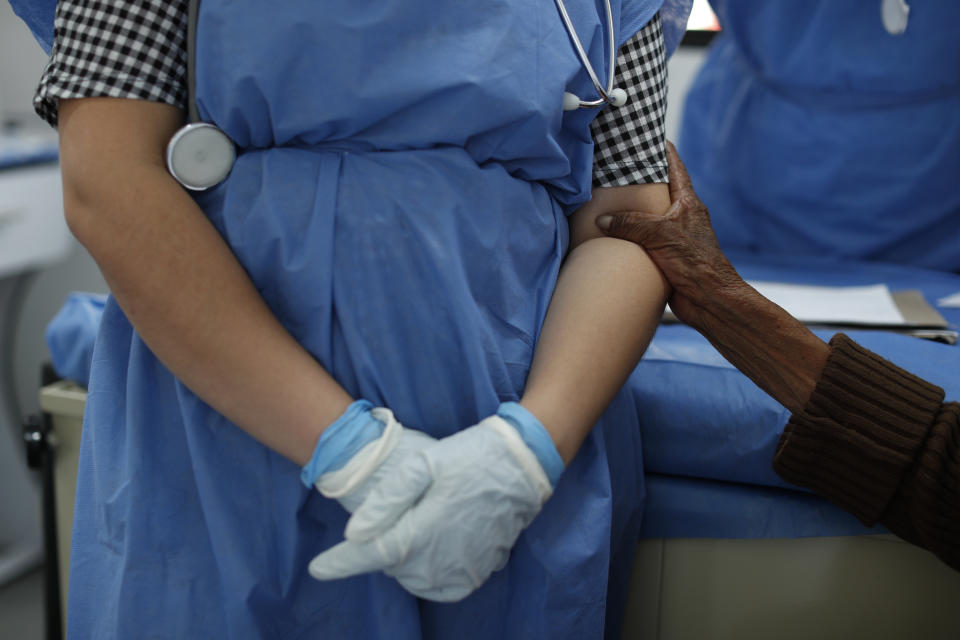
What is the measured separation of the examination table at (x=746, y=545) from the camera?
35.6 inches

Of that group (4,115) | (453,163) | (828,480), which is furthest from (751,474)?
(4,115)

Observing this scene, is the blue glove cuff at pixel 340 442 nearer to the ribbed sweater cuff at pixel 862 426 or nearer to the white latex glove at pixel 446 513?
the white latex glove at pixel 446 513

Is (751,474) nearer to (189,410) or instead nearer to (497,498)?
(497,498)

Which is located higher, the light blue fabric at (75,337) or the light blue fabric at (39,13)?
the light blue fabric at (39,13)

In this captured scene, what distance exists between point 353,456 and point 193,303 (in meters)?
0.16

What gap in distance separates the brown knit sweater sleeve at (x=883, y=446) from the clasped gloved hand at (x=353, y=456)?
16.9 inches

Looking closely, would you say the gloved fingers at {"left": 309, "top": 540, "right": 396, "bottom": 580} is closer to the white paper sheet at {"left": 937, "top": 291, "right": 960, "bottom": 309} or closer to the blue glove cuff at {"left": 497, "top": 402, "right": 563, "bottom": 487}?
the blue glove cuff at {"left": 497, "top": 402, "right": 563, "bottom": 487}

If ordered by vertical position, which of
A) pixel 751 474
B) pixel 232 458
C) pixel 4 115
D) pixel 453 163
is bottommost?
pixel 4 115

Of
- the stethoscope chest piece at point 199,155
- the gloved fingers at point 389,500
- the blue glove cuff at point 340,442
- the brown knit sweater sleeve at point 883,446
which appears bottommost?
the brown knit sweater sleeve at point 883,446

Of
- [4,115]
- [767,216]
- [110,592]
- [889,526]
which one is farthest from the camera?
[4,115]

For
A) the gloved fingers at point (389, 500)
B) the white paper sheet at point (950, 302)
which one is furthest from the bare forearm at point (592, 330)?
the white paper sheet at point (950, 302)

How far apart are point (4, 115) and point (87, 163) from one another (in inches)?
72.1

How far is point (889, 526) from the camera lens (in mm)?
833

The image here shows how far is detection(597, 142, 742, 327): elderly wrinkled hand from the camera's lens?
811 millimetres
